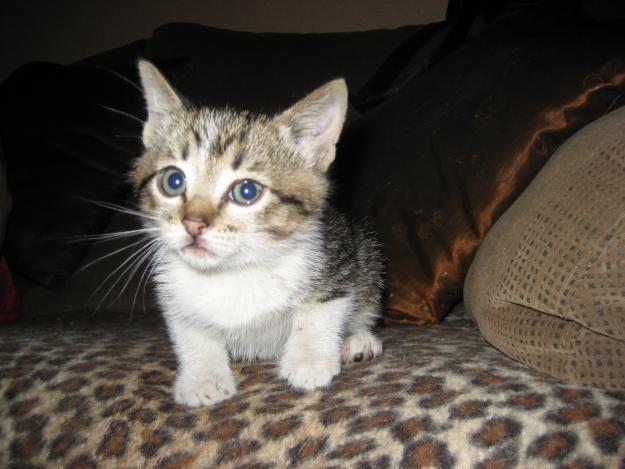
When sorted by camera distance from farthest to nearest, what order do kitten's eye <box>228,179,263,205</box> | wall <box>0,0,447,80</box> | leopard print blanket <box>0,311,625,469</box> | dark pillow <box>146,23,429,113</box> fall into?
1. wall <box>0,0,447,80</box>
2. dark pillow <box>146,23,429,113</box>
3. kitten's eye <box>228,179,263,205</box>
4. leopard print blanket <box>0,311,625,469</box>

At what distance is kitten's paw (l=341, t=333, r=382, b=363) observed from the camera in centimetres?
98

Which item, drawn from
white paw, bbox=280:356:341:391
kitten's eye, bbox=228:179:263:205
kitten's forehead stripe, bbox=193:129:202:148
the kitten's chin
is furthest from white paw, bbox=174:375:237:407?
kitten's forehead stripe, bbox=193:129:202:148

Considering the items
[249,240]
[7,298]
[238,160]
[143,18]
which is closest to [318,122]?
[238,160]

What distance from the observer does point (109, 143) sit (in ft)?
5.78

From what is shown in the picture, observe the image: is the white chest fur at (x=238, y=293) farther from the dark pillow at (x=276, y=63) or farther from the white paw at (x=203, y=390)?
the dark pillow at (x=276, y=63)

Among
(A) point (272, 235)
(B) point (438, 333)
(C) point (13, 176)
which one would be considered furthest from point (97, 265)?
(B) point (438, 333)

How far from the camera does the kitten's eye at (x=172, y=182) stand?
0.98m

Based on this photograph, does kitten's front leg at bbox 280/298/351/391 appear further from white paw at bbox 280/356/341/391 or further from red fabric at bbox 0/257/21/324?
red fabric at bbox 0/257/21/324

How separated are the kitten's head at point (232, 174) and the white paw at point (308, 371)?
0.21 metres

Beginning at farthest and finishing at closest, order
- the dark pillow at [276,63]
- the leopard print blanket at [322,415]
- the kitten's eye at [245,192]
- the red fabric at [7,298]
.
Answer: the dark pillow at [276,63], the red fabric at [7,298], the kitten's eye at [245,192], the leopard print blanket at [322,415]

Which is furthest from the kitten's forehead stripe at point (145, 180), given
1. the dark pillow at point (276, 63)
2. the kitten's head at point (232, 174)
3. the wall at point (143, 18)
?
the wall at point (143, 18)

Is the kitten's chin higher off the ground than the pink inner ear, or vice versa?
the pink inner ear

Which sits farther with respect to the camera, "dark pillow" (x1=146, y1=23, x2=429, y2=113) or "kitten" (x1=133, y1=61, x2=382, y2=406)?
"dark pillow" (x1=146, y1=23, x2=429, y2=113)

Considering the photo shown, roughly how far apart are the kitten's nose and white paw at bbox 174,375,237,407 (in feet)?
0.85
